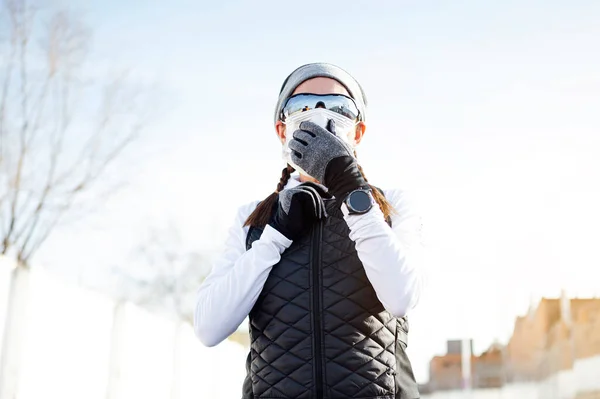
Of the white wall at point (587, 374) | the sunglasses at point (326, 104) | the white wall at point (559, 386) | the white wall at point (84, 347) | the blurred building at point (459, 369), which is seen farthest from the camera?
the blurred building at point (459, 369)

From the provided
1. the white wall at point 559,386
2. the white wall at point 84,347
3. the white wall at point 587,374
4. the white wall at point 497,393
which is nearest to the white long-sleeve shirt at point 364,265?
the white wall at point 84,347

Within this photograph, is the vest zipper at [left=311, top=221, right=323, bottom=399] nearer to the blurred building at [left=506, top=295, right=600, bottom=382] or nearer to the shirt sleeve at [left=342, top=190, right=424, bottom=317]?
the shirt sleeve at [left=342, top=190, right=424, bottom=317]

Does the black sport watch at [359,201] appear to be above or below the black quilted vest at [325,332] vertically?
above

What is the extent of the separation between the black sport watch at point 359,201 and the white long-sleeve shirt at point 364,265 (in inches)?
→ 0.6

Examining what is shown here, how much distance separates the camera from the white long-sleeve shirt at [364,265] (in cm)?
163

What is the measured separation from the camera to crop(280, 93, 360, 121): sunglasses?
1.96m

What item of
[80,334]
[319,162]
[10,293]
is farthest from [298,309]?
[80,334]

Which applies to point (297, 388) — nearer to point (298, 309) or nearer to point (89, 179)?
point (298, 309)

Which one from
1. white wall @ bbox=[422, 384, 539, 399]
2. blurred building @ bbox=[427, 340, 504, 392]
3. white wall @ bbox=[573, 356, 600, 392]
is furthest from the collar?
blurred building @ bbox=[427, 340, 504, 392]

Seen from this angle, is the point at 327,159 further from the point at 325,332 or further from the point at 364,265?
the point at 325,332

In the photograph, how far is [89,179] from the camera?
11086mm

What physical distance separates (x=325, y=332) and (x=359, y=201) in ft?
1.12

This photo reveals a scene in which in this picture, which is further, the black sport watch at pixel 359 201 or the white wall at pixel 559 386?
the white wall at pixel 559 386

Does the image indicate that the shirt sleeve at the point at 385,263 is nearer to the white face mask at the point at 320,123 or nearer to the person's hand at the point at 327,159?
the person's hand at the point at 327,159
